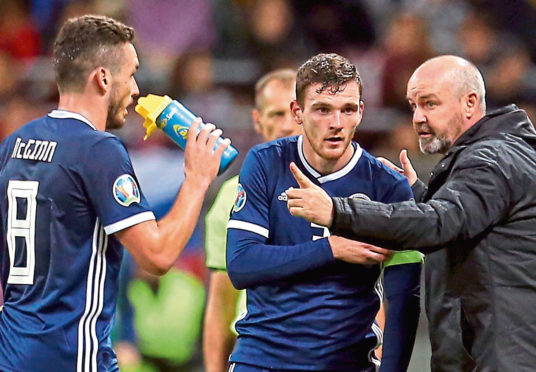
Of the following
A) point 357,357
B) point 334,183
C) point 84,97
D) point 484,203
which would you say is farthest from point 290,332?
point 84,97

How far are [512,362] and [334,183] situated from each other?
103 centimetres

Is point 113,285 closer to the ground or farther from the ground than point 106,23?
closer to the ground

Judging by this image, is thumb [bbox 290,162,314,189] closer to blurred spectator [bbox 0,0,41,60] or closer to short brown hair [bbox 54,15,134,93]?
short brown hair [bbox 54,15,134,93]

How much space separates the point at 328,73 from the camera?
4.17 metres

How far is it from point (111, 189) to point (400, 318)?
4.15 ft

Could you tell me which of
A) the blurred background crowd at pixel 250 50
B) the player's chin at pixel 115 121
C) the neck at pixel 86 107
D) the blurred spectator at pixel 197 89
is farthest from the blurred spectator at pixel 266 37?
the neck at pixel 86 107

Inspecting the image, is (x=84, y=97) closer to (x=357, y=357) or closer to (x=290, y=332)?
(x=290, y=332)

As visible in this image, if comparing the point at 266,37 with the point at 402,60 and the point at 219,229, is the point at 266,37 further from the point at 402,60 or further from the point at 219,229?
the point at 219,229

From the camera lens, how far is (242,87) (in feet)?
31.3

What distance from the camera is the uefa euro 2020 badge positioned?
Answer: 3725 millimetres

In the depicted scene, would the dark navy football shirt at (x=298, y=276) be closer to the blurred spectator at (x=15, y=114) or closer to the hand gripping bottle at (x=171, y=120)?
the hand gripping bottle at (x=171, y=120)

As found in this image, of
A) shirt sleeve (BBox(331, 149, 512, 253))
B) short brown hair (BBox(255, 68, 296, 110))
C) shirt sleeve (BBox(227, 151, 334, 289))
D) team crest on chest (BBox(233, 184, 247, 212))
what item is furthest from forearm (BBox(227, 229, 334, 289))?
short brown hair (BBox(255, 68, 296, 110))

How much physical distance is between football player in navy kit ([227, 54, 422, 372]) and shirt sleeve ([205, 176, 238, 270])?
114 centimetres

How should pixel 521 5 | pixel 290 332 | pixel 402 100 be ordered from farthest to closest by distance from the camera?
pixel 521 5 → pixel 402 100 → pixel 290 332
